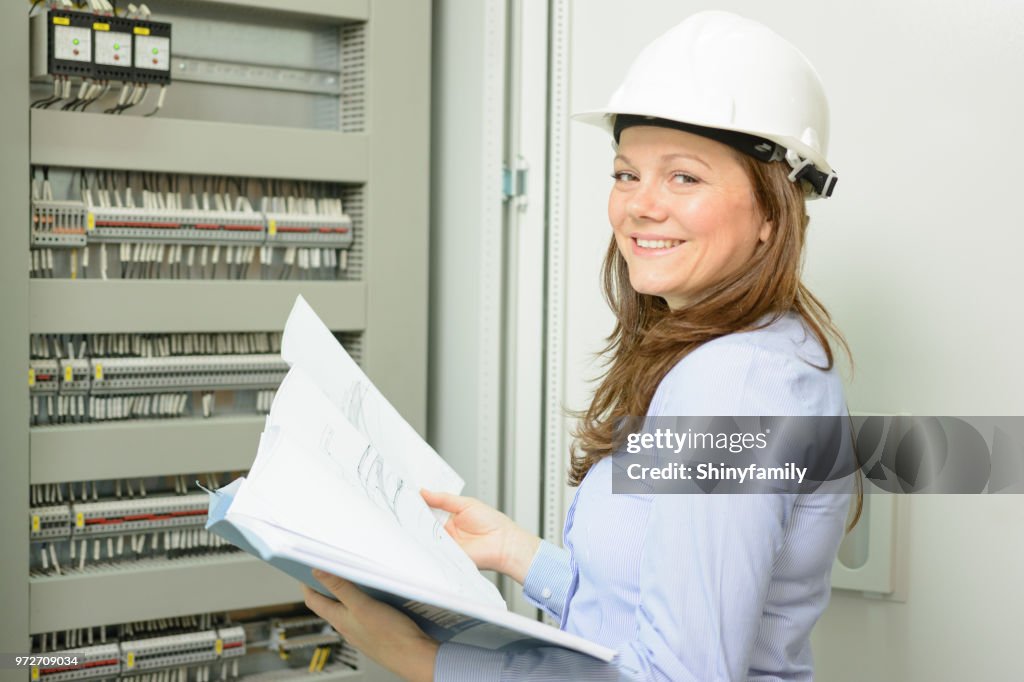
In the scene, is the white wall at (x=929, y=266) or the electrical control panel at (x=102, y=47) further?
the electrical control panel at (x=102, y=47)

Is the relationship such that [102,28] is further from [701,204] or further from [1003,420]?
[1003,420]

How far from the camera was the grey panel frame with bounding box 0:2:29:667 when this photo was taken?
6.70 ft

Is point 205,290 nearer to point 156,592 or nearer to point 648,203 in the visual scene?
point 156,592

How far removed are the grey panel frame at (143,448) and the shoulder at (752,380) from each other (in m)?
1.51

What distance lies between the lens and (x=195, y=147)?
2.25 m

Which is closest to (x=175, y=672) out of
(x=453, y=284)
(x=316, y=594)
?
(x=453, y=284)

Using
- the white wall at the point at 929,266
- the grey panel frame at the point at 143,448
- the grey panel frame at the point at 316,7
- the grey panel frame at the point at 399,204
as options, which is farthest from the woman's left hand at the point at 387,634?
the grey panel frame at the point at 316,7

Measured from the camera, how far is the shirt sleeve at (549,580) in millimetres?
1364

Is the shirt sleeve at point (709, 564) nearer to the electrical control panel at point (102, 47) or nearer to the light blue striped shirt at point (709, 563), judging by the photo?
the light blue striped shirt at point (709, 563)

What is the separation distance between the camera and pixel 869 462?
150 centimetres

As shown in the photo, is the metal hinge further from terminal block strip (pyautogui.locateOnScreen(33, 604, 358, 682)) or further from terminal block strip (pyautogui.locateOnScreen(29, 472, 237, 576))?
terminal block strip (pyautogui.locateOnScreen(33, 604, 358, 682))

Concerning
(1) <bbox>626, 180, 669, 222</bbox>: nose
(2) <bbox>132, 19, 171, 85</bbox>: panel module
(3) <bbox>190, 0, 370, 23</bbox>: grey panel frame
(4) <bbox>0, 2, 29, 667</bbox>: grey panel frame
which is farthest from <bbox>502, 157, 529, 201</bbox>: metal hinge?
(1) <bbox>626, 180, 669, 222</bbox>: nose

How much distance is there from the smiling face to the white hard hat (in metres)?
0.03

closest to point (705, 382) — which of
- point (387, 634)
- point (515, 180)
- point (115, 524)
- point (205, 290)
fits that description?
point (387, 634)
